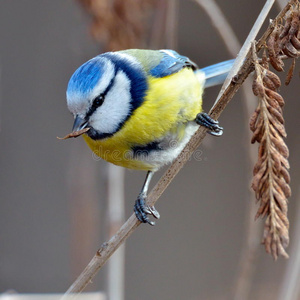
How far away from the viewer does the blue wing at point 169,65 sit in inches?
54.7

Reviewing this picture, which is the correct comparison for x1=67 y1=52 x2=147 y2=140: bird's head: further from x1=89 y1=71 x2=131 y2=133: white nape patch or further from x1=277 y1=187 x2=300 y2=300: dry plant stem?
x1=277 y1=187 x2=300 y2=300: dry plant stem

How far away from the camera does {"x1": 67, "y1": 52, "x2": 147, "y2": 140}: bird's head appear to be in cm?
119

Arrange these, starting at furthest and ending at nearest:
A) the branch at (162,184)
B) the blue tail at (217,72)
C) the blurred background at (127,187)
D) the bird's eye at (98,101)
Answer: the blurred background at (127,187)
the blue tail at (217,72)
the bird's eye at (98,101)
the branch at (162,184)

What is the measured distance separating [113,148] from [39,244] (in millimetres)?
1529

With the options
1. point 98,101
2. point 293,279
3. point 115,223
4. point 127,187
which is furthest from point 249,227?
point 127,187

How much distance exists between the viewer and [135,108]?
1.29 metres

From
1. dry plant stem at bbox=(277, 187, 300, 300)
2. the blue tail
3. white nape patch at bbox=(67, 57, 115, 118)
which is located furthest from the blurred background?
dry plant stem at bbox=(277, 187, 300, 300)

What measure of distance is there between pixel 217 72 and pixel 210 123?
1.25 feet

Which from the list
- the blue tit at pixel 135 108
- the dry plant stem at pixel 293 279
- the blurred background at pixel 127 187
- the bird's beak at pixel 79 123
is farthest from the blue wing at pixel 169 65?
the blurred background at pixel 127 187

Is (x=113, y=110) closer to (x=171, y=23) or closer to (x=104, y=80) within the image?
(x=104, y=80)

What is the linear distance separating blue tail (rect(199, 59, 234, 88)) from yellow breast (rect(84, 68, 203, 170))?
18 cm

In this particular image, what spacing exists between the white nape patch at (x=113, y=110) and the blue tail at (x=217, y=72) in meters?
0.37

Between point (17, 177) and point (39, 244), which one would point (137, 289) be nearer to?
point (39, 244)

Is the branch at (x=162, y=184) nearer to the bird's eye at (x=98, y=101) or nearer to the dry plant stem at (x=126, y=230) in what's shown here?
the dry plant stem at (x=126, y=230)
